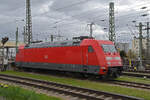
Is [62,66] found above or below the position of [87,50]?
below

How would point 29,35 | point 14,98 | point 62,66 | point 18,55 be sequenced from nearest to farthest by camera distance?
1. point 14,98
2. point 62,66
3. point 18,55
4. point 29,35

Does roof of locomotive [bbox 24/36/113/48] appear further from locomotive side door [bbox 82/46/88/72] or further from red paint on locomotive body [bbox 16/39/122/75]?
locomotive side door [bbox 82/46/88/72]

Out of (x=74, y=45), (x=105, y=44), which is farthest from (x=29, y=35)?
(x=105, y=44)

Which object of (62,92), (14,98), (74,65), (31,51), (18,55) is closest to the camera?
(14,98)

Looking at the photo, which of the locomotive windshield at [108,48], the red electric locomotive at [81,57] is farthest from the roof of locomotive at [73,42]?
the locomotive windshield at [108,48]

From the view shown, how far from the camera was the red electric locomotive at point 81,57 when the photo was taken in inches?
605

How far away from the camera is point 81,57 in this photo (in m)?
16.6

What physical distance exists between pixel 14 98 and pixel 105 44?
991cm

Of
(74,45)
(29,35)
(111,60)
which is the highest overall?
(29,35)

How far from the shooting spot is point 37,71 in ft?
79.0

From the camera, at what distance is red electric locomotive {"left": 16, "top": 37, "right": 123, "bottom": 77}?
1538cm

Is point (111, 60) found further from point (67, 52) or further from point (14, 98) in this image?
point (14, 98)

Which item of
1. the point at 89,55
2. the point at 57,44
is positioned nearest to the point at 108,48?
the point at 89,55

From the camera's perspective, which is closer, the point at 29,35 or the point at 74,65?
the point at 74,65
